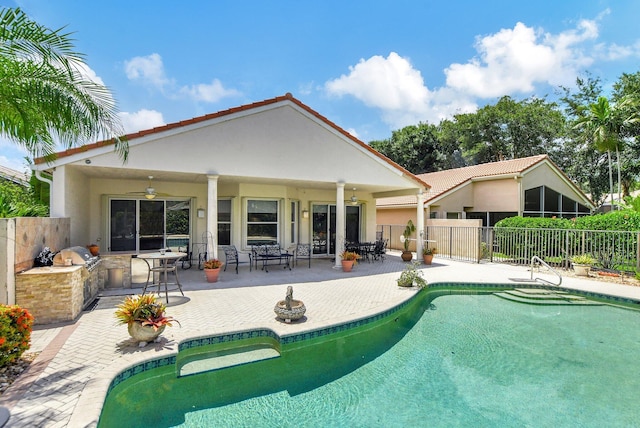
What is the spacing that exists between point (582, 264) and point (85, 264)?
16.6m

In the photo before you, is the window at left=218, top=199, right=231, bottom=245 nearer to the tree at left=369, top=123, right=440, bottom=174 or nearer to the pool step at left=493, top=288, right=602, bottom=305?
the pool step at left=493, top=288, right=602, bottom=305

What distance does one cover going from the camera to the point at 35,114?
5762mm

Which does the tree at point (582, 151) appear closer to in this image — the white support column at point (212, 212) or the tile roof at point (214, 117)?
the tile roof at point (214, 117)

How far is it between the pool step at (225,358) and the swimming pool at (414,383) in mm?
151

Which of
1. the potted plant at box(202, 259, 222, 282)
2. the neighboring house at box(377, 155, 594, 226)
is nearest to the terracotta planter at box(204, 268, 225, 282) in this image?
the potted plant at box(202, 259, 222, 282)

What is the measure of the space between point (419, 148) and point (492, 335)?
3401cm

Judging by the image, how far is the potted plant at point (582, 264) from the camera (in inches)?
482

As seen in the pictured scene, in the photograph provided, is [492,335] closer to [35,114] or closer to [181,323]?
[181,323]

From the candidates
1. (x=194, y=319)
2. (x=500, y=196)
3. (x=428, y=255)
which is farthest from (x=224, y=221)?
(x=500, y=196)

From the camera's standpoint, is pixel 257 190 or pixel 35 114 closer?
pixel 35 114

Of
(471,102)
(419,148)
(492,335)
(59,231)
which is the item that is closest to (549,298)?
(492,335)

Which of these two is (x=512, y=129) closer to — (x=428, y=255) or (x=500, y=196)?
(x=500, y=196)

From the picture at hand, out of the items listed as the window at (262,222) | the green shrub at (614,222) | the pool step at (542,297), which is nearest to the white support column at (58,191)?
the window at (262,222)

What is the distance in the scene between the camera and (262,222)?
14.1 m
